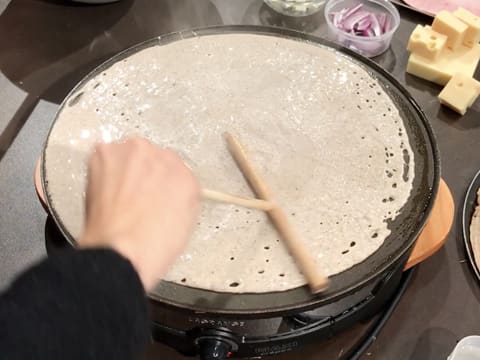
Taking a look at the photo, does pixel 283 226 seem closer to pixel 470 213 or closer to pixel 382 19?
pixel 470 213

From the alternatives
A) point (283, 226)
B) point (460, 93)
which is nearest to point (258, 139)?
point (283, 226)

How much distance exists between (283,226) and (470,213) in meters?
0.46

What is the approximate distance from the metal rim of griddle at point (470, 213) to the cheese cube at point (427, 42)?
0.27 m

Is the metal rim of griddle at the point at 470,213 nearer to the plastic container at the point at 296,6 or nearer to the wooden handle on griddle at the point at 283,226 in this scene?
the wooden handle on griddle at the point at 283,226

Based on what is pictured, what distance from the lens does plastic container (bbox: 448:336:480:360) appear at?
2.79 ft

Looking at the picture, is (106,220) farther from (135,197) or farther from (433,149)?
(433,149)

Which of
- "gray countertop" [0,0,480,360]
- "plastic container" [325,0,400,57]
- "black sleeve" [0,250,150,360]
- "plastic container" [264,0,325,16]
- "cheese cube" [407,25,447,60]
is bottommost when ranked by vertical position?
"gray countertop" [0,0,480,360]

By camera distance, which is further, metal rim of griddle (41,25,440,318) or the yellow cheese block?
the yellow cheese block

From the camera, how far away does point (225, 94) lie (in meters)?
0.92

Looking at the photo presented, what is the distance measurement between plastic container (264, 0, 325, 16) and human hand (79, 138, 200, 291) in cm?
82

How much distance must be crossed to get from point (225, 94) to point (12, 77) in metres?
0.56

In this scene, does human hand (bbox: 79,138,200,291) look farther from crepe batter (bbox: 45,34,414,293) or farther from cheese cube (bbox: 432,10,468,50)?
cheese cube (bbox: 432,10,468,50)

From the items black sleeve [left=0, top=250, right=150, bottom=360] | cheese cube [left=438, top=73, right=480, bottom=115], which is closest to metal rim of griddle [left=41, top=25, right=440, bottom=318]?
black sleeve [left=0, top=250, right=150, bottom=360]

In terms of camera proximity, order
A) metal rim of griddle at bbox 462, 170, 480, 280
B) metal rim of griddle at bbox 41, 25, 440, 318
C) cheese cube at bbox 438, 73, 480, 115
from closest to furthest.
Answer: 1. metal rim of griddle at bbox 41, 25, 440, 318
2. metal rim of griddle at bbox 462, 170, 480, 280
3. cheese cube at bbox 438, 73, 480, 115
